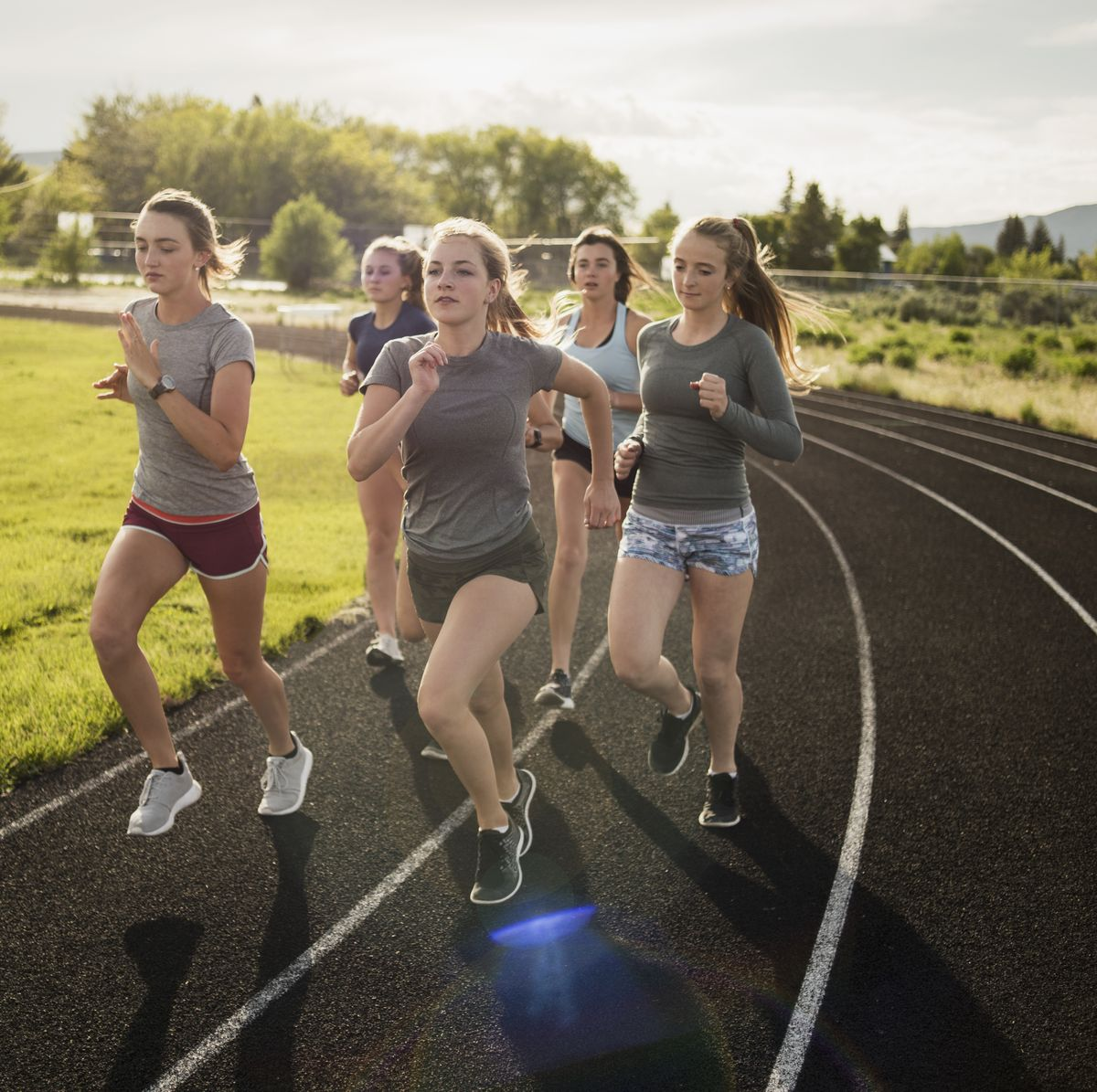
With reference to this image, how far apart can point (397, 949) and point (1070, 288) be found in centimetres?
3483

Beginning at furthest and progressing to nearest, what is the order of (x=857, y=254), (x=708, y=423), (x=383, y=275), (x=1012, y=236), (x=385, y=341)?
(x=1012, y=236)
(x=857, y=254)
(x=385, y=341)
(x=383, y=275)
(x=708, y=423)

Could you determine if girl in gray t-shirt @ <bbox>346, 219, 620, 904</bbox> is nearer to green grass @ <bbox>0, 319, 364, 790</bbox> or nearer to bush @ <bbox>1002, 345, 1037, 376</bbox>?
green grass @ <bbox>0, 319, 364, 790</bbox>

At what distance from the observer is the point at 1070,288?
3275 cm

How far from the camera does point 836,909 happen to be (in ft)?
13.9

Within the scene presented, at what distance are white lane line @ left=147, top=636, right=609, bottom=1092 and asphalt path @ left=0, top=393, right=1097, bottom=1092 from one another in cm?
1

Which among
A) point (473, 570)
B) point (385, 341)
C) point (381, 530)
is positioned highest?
point (385, 341)

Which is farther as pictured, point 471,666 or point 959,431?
point 959,431

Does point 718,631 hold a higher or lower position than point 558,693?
higher

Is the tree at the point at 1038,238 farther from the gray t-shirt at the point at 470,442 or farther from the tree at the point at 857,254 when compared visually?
the gray t-shirt at the point at 470,442

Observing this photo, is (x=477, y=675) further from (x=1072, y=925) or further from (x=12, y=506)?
(x=12, y=506)

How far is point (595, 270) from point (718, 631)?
2.29 meters

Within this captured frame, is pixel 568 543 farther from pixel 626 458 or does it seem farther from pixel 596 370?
pixel 626 458

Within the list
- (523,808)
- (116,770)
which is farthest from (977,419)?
(116,770)

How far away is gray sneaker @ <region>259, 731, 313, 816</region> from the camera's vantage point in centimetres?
476
